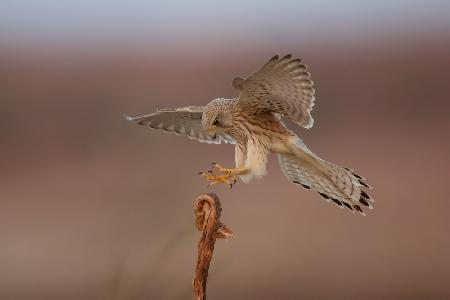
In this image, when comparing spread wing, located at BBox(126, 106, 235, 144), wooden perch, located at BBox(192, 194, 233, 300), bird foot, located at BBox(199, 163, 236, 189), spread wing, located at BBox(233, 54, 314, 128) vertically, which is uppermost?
spread wing, located at BBox(126, 106, 235, 144)

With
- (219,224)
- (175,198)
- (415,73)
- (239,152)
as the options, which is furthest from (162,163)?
(219,224)

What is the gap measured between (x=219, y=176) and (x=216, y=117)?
162 mm

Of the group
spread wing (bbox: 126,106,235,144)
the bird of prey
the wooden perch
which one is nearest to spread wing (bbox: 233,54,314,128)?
the bird of prey

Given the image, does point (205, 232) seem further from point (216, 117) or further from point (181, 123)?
point (181, 123)

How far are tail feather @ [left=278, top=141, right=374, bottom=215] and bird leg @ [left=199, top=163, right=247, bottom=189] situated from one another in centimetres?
21

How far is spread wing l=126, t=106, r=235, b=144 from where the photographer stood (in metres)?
1.62

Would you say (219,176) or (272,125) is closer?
(219,176)

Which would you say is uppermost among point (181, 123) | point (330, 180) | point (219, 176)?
point (181, 123)

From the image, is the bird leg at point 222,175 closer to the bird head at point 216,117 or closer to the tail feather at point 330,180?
the bird head at point 216,117

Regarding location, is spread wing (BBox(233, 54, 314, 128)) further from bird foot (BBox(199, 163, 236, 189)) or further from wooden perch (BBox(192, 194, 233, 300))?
wooden perch (BBox(192, 194, 233, 300))

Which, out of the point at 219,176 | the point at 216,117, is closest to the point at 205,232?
the point at 219,176

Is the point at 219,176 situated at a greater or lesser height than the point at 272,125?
lesser

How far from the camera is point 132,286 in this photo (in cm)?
145

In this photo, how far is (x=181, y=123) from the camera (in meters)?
1.67
